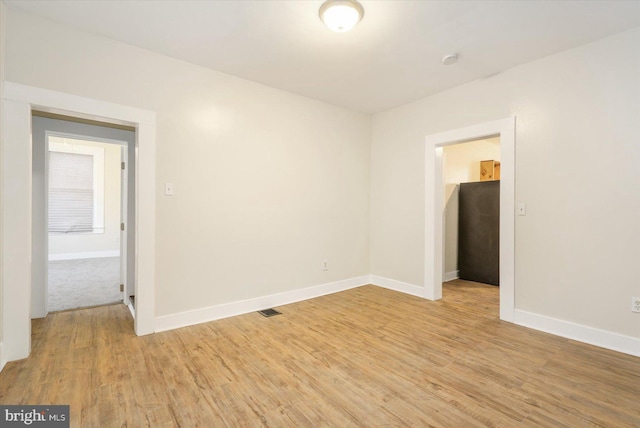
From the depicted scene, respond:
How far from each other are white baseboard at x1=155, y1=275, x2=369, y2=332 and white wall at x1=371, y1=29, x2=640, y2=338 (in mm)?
2307

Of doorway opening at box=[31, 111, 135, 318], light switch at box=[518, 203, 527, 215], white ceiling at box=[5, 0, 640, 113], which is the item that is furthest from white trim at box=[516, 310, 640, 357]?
doorway opening at box=[31, 111, 135, 318]

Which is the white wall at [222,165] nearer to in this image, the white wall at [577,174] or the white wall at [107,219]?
the white wall at [577,174]

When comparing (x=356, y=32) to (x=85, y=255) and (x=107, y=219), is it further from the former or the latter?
(x=85, y=255)

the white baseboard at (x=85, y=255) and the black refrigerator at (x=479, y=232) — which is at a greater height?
the black refrigerator at (x=479, y=232)

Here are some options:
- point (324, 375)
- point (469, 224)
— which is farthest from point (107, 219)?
point (469, 224)

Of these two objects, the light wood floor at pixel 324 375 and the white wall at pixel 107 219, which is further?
the white wall at pixel 107 219

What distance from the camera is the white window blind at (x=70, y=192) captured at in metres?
7.09

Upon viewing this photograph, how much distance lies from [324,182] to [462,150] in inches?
117

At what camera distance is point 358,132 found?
465 centimetres

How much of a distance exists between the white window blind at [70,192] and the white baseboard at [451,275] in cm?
853

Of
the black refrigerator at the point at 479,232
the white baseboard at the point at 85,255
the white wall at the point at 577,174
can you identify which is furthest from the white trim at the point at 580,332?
the white baseboard at the point at 85,255

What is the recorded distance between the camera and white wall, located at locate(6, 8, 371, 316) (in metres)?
2.53

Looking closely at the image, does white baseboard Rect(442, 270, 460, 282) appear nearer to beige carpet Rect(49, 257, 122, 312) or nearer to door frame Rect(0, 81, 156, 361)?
beige carpet Rect(49, 257, 122, 312)

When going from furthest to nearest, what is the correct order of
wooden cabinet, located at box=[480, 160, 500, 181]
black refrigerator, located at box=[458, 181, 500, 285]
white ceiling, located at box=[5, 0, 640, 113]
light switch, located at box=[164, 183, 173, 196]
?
wooden cabinet, located at box=[480, 160, 500, 181], black refrigerator, located at box=[458, 181, 500, 285], light switch, located at box=[164, 183, 173, 196], white ceiling, located at box=[5, 0, 640, 113]
